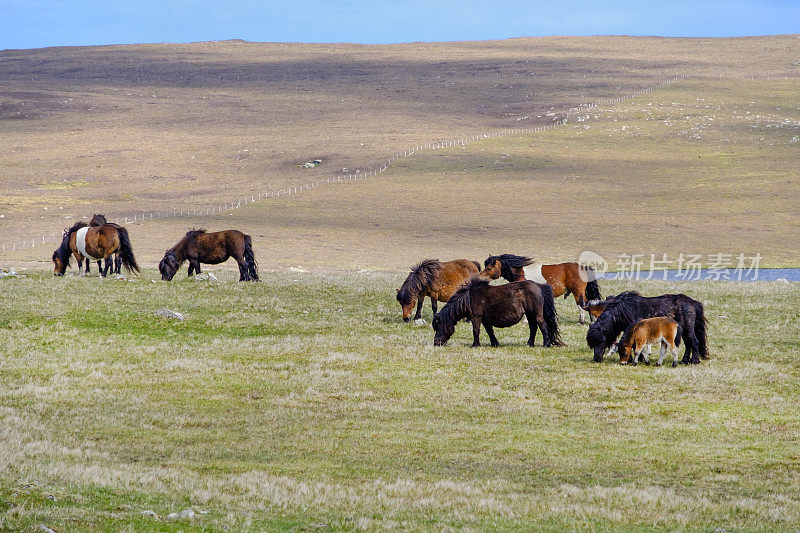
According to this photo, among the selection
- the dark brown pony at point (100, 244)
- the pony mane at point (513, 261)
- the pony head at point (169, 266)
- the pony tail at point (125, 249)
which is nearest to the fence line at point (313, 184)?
the dark brown pony at point (100, 244)

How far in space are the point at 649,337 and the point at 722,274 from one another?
30621mm

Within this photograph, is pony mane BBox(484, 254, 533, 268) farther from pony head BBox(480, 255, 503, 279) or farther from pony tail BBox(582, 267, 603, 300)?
pony tail BBox(582, 267, 603, 300)

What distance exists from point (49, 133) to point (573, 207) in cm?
6367

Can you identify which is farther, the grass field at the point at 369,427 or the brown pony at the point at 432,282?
the brown pony at the point at 432,282

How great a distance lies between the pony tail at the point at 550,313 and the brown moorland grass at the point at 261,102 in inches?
1758

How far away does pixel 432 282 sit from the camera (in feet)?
71.8

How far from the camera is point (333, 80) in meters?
141

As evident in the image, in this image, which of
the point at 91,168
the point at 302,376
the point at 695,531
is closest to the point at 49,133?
the point at 91,168

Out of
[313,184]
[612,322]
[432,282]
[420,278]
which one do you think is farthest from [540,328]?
[313,184]

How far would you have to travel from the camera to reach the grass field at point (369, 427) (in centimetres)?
925

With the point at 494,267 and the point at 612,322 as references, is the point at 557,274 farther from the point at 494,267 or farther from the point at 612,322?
the point at 612,322

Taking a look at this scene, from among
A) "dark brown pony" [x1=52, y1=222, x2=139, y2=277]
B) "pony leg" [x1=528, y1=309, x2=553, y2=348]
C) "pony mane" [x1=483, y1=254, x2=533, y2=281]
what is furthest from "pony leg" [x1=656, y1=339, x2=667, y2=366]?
"dark brown pony" [x1=52, y1=222, x2=139, y2=277]

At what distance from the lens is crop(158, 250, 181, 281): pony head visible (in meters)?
29.3

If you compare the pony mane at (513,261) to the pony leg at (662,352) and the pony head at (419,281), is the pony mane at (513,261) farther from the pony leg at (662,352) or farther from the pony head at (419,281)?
the pony leg at (662,352)
